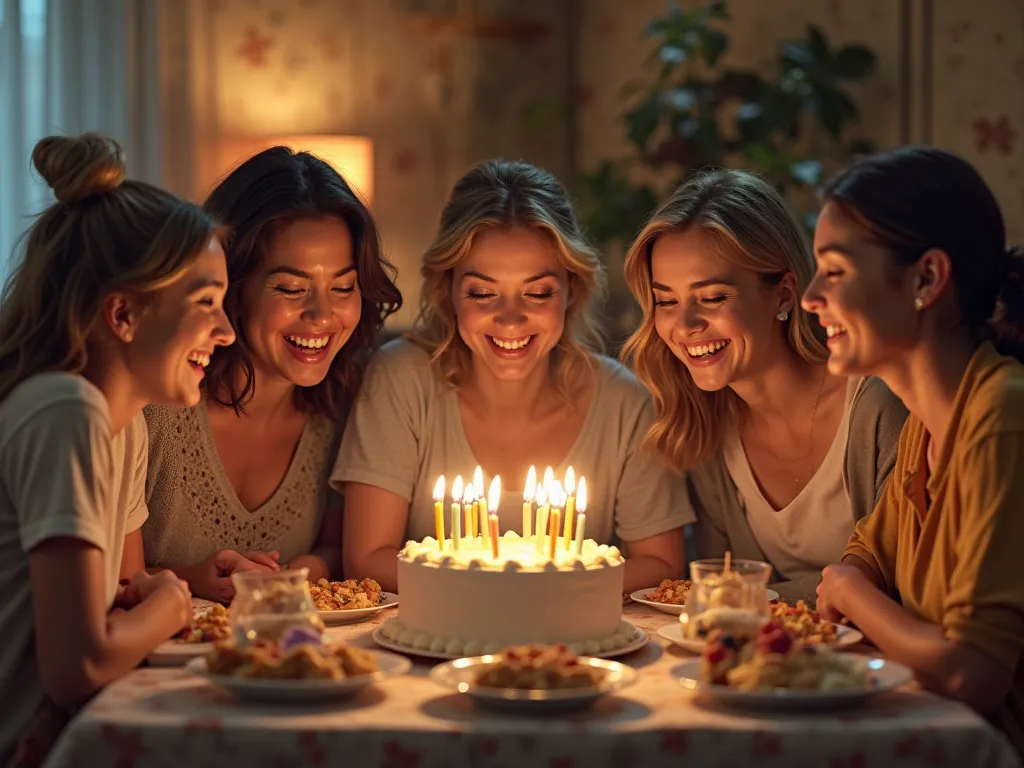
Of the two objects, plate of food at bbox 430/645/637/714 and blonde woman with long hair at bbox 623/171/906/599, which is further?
blonde woman with long hair at bbox 623/171/906/599

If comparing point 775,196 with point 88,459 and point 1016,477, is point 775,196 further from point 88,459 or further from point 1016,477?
point 88,459

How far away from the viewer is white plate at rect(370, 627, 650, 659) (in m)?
2.14

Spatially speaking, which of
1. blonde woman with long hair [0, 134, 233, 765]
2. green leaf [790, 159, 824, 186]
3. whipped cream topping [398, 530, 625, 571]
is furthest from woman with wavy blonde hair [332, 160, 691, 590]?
green leaf [790, 159, 824, 186]

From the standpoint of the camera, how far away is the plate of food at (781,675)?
181cm

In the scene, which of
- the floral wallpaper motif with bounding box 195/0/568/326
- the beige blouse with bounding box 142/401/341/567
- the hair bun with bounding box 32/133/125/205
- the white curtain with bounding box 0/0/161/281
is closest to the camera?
the hair bun with bounding box 32/133/125/205

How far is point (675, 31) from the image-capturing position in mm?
4859

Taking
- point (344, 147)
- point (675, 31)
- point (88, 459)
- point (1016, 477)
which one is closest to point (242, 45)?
point (344, 147)

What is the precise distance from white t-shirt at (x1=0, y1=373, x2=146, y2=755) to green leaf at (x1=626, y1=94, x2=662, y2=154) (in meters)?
3.19

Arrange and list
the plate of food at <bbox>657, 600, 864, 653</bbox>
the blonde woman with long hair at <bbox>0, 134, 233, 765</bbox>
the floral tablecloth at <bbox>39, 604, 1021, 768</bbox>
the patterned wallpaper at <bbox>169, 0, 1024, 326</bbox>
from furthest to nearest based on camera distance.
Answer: the patterned wallpaper at <bbox>169, 0, 1024, 326</bbox> → the plate of food at <bbox>657, 600, 864, 653</bbox> → the blonde woman with long hair at <bbox>0, 134, 233, 765</bbox> → the floral tablecloth at <bbox>39, 604, 1021, 768</bbox>

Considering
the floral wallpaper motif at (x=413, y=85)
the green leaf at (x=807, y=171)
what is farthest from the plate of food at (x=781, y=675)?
the floral wallpaper motif at (x=413, y=85)

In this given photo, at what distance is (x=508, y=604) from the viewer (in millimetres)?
2158

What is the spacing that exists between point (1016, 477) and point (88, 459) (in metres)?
1.38

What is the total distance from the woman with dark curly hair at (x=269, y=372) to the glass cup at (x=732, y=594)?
42.5 inches

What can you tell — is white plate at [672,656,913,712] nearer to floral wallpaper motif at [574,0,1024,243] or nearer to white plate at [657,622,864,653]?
white plate at [657,622,864,653]
